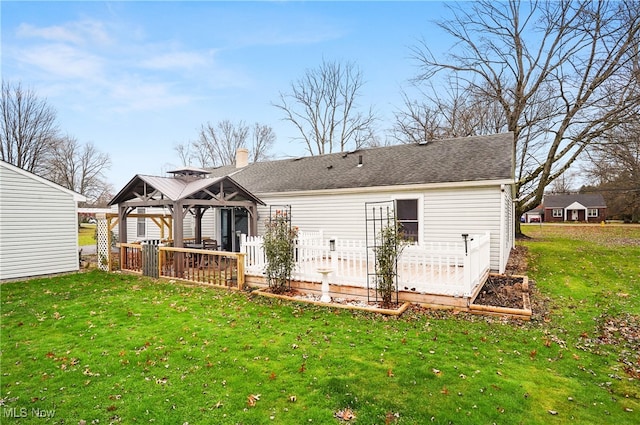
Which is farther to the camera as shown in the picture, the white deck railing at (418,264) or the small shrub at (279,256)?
the small shrub at (279,256)

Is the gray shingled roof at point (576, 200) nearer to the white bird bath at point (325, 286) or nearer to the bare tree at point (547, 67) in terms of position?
the bare tree at point (547, 67)

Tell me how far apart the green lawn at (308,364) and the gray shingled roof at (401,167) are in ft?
14.2

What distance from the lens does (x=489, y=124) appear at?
991 inches

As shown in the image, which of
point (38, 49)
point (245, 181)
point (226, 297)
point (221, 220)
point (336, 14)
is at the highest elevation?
point (336, 14)

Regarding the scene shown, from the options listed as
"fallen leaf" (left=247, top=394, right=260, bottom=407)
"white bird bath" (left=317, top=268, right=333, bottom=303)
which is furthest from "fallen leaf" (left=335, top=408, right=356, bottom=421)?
"white bird bath" (left=317, top=268, right=333, bottom=303)

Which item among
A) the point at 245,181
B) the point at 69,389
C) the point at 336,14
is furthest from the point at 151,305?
the point at 336,14

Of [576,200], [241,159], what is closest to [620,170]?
[576,200]

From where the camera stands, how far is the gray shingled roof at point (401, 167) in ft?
34.6

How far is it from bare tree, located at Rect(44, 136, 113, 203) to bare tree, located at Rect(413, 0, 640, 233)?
115 feet

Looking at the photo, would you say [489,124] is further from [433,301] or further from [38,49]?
[38,49]

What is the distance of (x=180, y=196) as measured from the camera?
34.1 feet

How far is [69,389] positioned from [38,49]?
10.7 metres

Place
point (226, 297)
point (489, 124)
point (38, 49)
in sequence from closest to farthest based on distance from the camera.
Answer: point (226, 297) < point (38, 49) < point (489, 124)

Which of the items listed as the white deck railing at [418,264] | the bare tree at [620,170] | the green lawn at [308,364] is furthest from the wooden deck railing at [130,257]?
the bare tree at [620,170]
